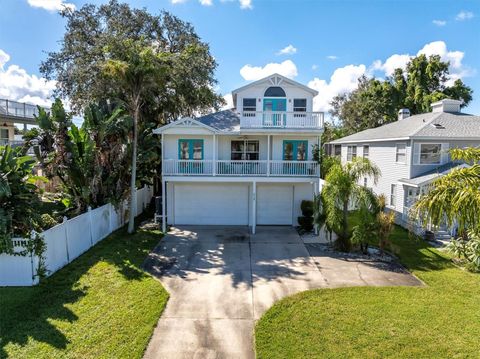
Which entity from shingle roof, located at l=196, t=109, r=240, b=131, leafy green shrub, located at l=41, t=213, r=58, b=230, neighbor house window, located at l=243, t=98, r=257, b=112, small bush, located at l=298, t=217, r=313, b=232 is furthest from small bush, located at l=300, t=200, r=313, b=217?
leafy green shrub, located at l=41, t=213, r=58, b=230

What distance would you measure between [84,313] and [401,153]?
57.9ft

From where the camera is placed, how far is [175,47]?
24.2m

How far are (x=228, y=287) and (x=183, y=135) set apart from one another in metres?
9.60

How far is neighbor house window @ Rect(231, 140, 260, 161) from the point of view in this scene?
57.1 ft

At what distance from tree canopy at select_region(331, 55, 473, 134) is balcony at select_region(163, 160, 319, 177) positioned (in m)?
22.1

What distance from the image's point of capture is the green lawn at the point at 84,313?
6.51 m

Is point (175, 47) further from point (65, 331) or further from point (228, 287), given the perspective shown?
point (65, 331)

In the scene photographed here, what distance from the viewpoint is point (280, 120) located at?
635 inches

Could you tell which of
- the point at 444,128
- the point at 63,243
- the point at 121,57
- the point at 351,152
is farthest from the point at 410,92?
the point at 63,243

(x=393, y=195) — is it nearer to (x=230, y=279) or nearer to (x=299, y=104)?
(x=299, y=104)

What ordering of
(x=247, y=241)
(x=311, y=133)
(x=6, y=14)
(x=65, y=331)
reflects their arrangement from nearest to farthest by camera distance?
1. (x=65, y=331)
2. (x=6, y=14)
3. (x=247, y=241)
4. (x=311, y=133)

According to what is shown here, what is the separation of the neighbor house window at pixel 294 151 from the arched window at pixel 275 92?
2.74 metres

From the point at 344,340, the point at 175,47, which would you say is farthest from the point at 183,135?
the point at 344,340

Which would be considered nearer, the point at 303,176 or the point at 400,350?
the point at 400,350
